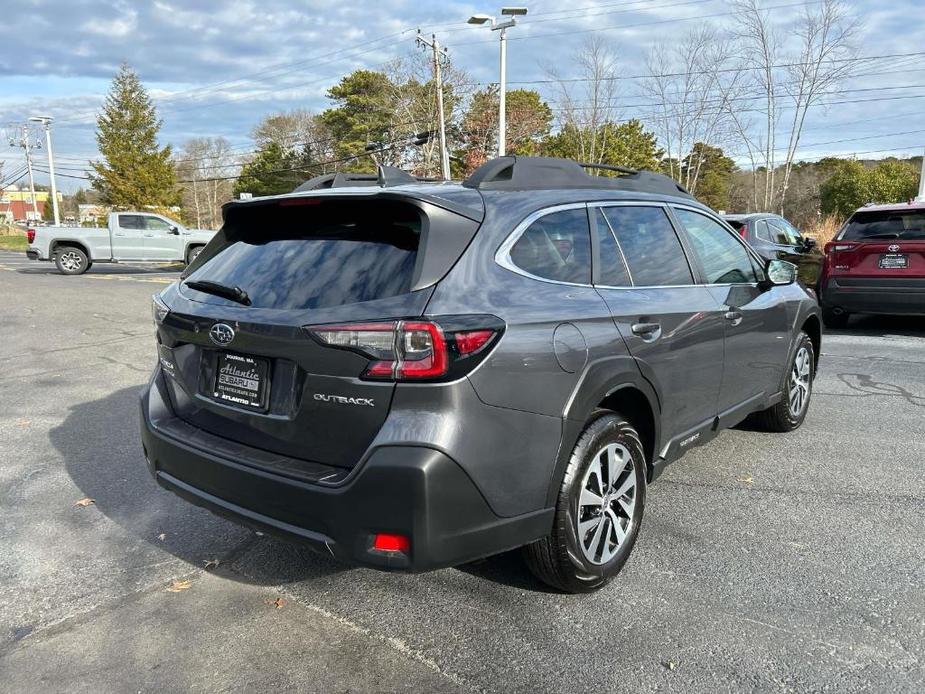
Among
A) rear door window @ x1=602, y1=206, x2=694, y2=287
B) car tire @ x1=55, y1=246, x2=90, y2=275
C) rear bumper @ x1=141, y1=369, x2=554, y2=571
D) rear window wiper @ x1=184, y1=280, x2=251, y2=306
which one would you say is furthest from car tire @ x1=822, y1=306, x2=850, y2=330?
car tire @ x1=55, y1=246, x2=90, y2=275

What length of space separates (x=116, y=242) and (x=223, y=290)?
2058 cm

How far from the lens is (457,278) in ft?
8.31

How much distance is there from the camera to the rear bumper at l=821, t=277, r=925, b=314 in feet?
29.0

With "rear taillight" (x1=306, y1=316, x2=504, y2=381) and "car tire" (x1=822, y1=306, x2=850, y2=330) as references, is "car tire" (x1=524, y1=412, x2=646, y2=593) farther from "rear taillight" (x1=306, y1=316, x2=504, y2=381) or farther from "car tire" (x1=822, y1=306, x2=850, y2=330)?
"car tire" (x1=822, y1=306, x2=850, y2=330)

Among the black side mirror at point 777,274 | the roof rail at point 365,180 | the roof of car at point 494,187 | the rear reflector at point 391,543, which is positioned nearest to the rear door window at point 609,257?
the roof of car at point 494,187

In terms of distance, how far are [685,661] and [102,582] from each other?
8.18 feet

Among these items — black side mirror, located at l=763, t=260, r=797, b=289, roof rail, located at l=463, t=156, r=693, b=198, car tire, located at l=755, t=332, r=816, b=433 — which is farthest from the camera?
car tire, located at l=755, t=332, r=816, b=433

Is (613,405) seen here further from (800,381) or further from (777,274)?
(800,381)

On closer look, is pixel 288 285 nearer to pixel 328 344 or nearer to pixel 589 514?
pixel 328 344

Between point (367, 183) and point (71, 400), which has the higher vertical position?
point (367, 183)

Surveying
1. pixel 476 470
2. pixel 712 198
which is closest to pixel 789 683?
pixel 476 470

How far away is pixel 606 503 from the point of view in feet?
10.00

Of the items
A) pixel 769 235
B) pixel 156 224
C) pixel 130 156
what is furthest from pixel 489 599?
pixel 130 156

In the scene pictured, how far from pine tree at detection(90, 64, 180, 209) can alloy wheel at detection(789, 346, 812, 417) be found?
146 feet
